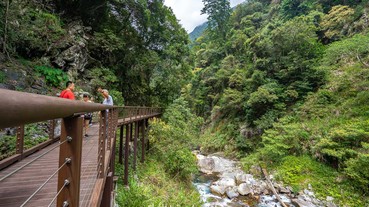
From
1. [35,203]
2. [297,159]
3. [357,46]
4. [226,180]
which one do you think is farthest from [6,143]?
[357,46]

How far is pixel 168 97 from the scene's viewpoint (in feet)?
47.5

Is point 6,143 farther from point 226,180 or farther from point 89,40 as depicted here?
point 226,180

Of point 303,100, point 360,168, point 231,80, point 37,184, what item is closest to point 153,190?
point 37,184

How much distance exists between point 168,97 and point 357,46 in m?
12.8

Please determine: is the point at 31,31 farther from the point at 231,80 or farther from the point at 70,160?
the point at 231,80

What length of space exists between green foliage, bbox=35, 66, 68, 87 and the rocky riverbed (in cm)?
834

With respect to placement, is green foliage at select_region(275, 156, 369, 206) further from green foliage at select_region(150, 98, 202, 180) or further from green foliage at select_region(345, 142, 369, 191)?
green foliage at select_region(150, 98, 202, 180)

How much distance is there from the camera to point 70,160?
39.7 inches

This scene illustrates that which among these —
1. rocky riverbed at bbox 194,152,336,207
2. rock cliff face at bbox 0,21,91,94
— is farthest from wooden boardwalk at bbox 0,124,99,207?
rocky riverbed at bbox 194,152,336,207

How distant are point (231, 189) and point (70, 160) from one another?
12083mm

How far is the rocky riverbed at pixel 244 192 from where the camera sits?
9961mm

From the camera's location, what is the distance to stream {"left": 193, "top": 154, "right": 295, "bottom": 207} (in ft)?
34.0

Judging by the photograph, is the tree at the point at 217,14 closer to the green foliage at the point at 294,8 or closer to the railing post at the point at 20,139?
the green foliage at the point at 294,8

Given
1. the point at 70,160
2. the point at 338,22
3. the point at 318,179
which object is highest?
the point at 338,22
